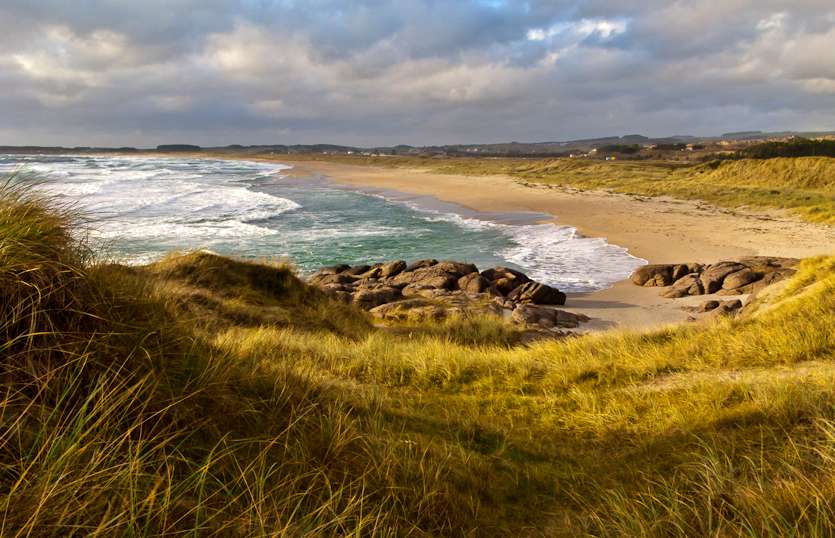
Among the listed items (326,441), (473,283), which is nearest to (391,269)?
(473,283)

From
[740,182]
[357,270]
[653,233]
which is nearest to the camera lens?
[357,270]

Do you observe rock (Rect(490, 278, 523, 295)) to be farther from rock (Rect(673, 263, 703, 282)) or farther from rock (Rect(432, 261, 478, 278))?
rock (Rect(673, 263, 703, 282))

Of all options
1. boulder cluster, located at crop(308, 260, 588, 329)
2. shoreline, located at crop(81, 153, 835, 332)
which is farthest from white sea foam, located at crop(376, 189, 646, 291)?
boulder cluster, located at crop(308, 260, 588, 329)

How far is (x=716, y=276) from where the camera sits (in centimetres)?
1766

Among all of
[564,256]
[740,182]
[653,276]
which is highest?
[740,182]

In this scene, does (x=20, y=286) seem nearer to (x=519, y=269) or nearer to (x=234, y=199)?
(x=519, y=269)

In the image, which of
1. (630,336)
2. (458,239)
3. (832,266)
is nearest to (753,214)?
(458,239)

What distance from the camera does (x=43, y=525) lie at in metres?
1.74

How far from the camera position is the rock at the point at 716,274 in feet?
56.6

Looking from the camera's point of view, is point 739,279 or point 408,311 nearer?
point 408,311

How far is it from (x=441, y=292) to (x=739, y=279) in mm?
10040

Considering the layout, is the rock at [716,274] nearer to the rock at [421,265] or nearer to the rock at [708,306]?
the rock at [708,306]

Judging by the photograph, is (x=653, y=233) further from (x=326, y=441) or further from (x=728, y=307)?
(x=326, y=441)

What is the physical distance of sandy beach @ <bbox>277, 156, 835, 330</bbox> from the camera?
1614cm
